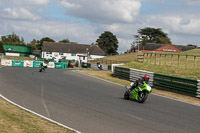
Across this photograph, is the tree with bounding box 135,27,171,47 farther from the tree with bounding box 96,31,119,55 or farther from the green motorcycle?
the green motorcycle

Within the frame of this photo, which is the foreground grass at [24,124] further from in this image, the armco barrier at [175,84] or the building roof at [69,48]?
the building roof at [69,48]

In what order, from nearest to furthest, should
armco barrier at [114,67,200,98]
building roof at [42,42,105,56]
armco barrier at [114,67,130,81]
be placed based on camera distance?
armco barrier at [114,67,200,98] → armco barrier at [114,67,130,81] → building roof at [42,42,105,56]

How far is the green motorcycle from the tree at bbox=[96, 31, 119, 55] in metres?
113

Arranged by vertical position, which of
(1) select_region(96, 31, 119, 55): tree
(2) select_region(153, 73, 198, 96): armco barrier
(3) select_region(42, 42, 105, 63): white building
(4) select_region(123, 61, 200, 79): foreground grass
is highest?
(1) select_region(96, 31, 119, 55): tree

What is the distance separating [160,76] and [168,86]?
1.23 metres

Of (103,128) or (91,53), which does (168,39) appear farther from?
(103,128)

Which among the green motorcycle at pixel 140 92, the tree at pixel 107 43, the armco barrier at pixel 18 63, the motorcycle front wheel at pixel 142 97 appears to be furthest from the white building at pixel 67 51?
the motorcycle front wheel at pixel 142 97

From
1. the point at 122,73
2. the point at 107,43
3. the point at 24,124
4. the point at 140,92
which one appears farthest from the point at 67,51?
the point at 24,124

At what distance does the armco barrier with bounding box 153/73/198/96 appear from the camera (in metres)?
17.5

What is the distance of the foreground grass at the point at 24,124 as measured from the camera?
21.8ft

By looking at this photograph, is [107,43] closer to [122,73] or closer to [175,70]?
[122,73]

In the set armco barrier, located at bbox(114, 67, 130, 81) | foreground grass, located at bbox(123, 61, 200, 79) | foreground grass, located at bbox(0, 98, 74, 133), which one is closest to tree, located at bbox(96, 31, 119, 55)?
foreground grass, located at bbox(123, 61, 200, 79)

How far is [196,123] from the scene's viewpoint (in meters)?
9.21

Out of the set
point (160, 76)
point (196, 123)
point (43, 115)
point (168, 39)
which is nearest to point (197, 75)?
point (160, 76)
